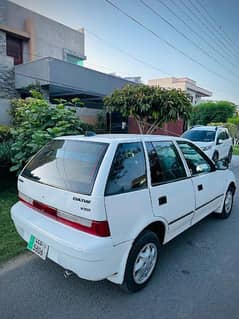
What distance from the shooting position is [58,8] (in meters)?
9.79

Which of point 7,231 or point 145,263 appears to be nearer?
point 145,263

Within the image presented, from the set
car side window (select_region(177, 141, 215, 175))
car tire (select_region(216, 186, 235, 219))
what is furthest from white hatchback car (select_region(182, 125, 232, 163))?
car side window (select_region(177, 141, 215, 175))

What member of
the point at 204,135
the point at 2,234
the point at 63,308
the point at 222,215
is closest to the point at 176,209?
the point at 63,308

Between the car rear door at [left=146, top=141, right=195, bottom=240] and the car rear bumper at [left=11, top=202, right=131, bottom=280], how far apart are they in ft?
2.20

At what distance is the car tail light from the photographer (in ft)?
6.36

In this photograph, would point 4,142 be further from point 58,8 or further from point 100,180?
point 58,8

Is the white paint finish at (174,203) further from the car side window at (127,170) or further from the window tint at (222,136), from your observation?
the window tint at (222,136)

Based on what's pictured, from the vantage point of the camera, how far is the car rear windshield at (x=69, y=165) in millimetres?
2125

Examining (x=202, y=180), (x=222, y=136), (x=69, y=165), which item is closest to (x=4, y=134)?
(x=69, y=165)

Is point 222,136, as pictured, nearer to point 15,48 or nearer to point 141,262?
point 141,262

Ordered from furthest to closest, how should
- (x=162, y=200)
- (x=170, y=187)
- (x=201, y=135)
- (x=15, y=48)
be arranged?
(x=15, y=48), (x=201, y=135), (x=170, y=187), (x=162, y=200)

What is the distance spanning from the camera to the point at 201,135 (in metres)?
10.1

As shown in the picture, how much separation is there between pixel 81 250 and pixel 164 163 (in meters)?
1.41

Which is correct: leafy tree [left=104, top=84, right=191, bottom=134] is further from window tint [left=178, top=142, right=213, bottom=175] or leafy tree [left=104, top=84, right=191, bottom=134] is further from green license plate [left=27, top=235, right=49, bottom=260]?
green license plate [left=27, top=235, right=49, bottom=260]
